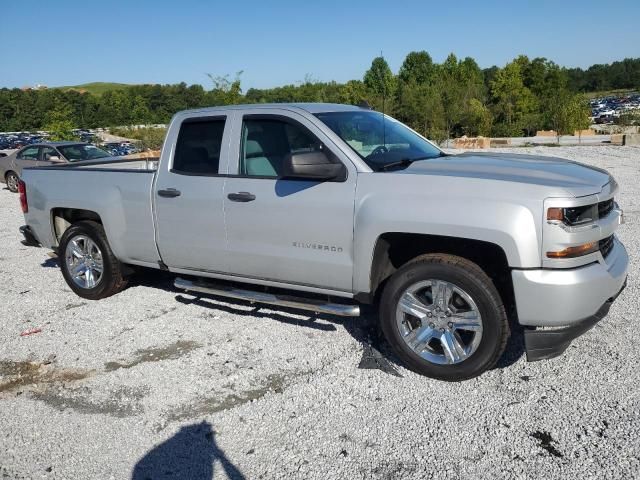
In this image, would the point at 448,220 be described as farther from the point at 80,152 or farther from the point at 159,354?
the point at 80,152

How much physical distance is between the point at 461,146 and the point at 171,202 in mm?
27526

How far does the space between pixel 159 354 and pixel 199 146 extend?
186 centimetres

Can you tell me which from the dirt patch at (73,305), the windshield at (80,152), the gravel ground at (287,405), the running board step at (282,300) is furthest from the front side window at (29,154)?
the running board step at (282,300)

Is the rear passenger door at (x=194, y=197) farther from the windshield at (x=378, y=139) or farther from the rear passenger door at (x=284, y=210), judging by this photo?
the windshield at (x=378, y=139)

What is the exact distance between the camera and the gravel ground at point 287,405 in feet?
10.1

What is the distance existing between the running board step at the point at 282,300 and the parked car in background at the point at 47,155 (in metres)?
10.6

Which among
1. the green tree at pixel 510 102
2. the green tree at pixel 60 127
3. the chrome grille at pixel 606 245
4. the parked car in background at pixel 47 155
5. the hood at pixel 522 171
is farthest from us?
the green tree at pixel 510 102

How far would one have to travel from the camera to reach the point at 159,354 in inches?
181

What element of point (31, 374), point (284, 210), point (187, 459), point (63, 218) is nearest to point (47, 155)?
point (63, 218)

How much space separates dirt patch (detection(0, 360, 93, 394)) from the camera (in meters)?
4.22

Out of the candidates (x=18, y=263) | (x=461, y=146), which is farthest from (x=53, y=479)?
(x=461, y=146)

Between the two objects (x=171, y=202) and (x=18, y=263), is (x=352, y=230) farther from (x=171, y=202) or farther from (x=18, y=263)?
(x=18, y=263)

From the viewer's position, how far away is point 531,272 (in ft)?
11.3

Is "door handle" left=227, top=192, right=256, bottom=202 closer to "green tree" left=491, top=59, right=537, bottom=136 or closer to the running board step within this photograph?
the running board step
